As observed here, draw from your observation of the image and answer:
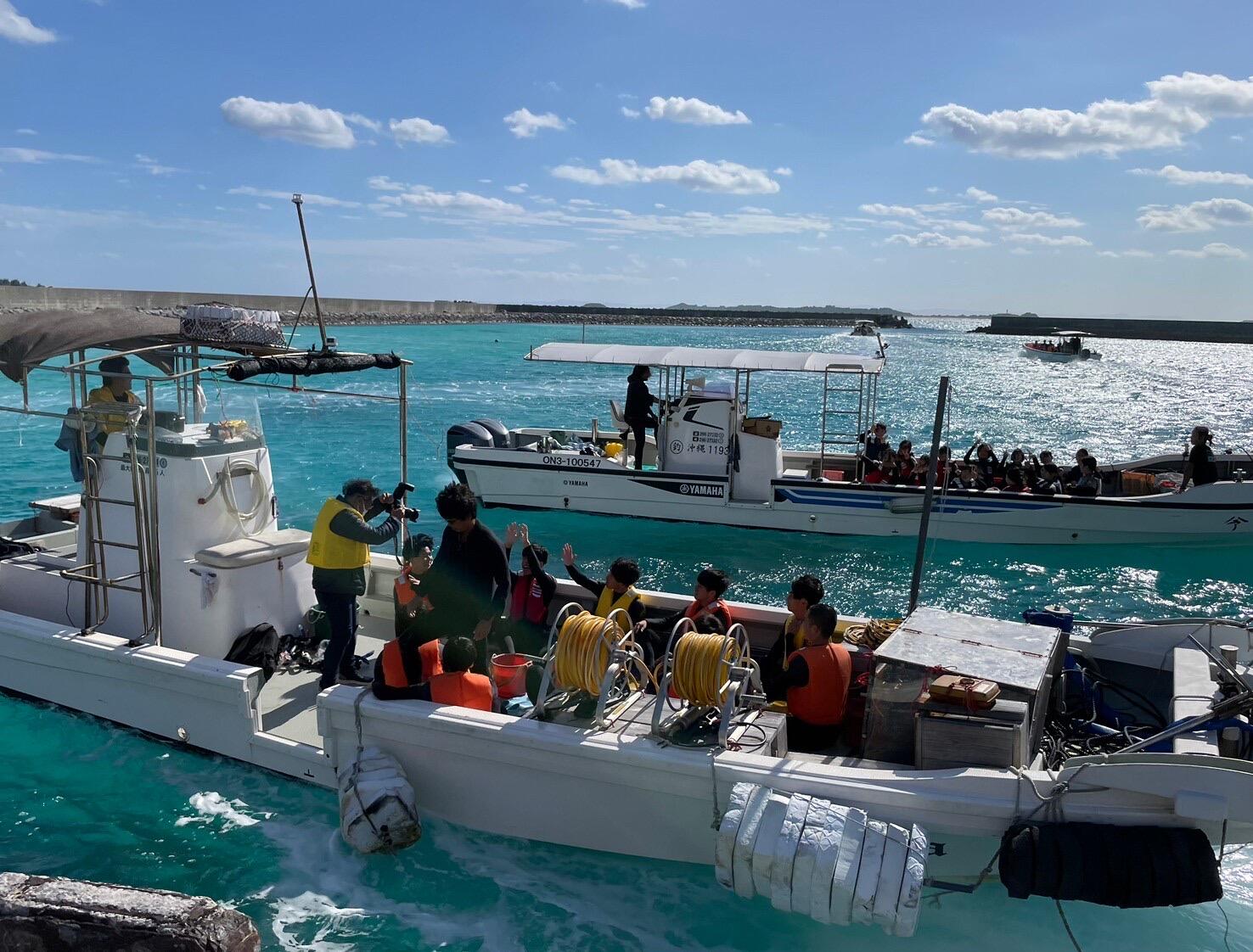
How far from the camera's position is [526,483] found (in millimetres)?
17469

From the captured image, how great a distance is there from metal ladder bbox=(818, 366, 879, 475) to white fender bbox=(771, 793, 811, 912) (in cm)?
1107

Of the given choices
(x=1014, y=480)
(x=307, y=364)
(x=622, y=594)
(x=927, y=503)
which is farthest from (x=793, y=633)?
(x=1014, y=480)

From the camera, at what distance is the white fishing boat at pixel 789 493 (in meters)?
16.0

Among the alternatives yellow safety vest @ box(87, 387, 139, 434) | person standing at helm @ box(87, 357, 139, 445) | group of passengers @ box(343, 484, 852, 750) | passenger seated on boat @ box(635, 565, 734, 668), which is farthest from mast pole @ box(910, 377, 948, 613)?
person standing at helm @ box(87, 357, 139, 445)

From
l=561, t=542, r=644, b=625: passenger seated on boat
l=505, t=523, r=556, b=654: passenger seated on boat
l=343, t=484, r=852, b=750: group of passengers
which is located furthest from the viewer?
l=505, t=523, r=556, b=654: passenger seated on boat

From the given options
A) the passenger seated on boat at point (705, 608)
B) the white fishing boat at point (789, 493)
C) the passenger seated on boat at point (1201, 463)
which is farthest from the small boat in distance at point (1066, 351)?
the passenger seated on boat at point (705, 608)

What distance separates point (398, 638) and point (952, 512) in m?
12.3

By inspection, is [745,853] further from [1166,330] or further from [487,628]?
[1166,330]

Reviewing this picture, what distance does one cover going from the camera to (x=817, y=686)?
5.86 metres

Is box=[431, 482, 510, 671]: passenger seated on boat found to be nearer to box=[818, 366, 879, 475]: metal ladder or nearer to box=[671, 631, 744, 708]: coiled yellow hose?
box=[671, 631, 744, 708]: coiled yellow hose

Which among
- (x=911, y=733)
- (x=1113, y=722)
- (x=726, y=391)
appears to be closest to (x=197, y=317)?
(x=911, y=733)

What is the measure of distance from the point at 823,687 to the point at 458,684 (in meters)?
2.28

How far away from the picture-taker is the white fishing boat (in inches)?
631

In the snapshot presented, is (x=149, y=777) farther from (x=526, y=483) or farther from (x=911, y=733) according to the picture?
(x=526, y=483)
